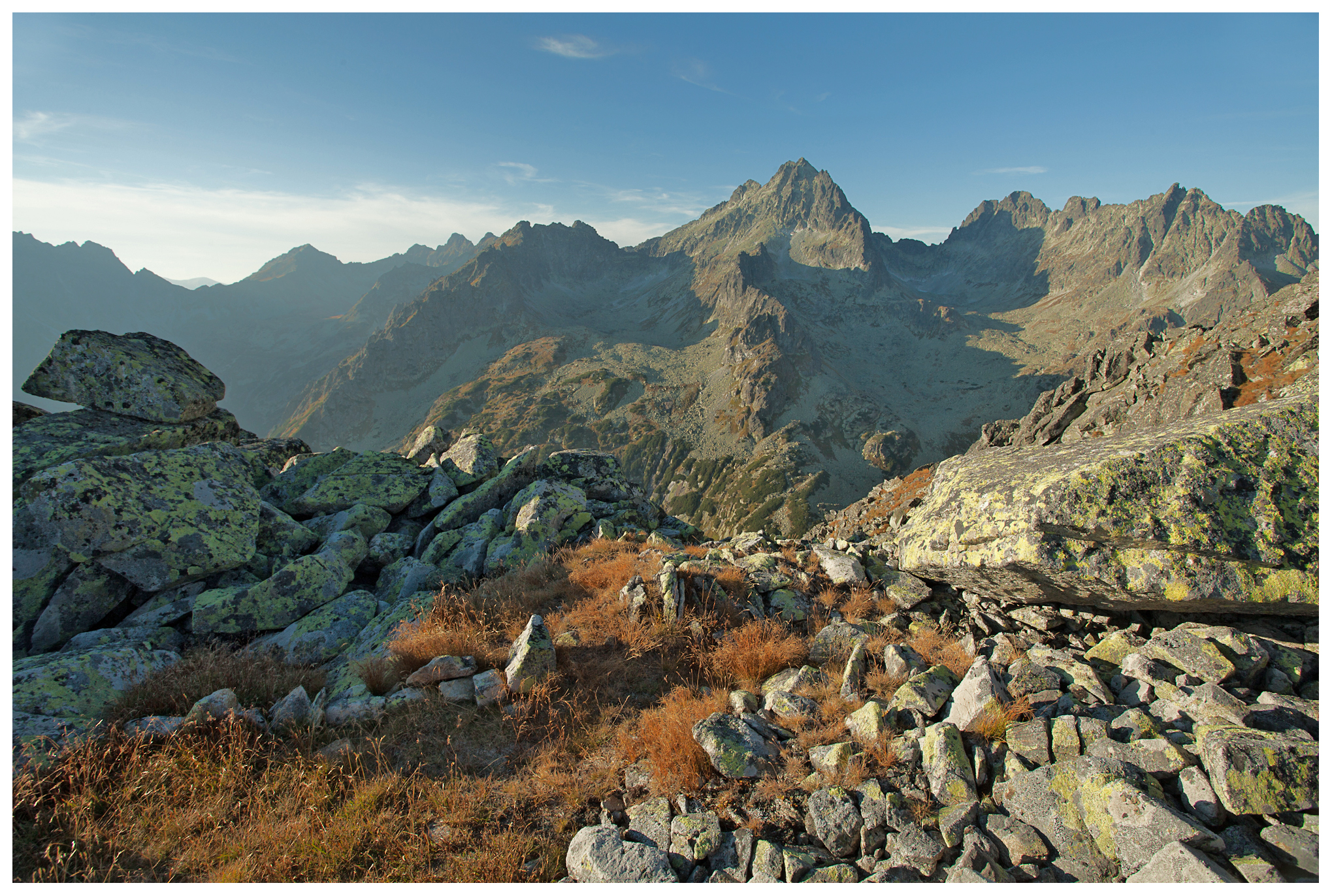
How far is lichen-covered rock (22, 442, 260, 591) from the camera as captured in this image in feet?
33.9

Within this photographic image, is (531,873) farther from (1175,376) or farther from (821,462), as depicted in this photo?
(821,462)

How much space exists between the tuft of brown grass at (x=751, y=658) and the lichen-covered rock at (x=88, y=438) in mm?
14981

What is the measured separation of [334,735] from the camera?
6.57 m

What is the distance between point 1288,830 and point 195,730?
10.5 meters

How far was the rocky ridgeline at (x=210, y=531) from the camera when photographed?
888 cm

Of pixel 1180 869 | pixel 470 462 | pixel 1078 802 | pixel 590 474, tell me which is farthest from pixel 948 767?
pixel 470 462

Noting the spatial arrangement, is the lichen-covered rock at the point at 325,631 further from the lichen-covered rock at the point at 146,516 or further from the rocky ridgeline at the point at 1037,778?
the rocky ridgeline at the point at 1037,778

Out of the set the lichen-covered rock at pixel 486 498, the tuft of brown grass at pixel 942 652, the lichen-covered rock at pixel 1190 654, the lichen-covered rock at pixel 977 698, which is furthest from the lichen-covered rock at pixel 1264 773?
the lichen-covered rock at pixel 486 498

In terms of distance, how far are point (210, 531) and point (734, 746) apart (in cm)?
1213

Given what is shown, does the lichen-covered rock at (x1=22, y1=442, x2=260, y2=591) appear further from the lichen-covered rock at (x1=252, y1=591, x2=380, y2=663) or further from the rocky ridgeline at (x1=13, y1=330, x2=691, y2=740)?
the lichen-covered rock at (x1=252, y1=591, x2=380, y2=663)

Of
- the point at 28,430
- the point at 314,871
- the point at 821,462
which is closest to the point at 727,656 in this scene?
the point at 314,871

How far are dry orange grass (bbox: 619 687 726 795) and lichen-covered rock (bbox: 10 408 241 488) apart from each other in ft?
48.2

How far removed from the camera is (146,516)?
1095cm

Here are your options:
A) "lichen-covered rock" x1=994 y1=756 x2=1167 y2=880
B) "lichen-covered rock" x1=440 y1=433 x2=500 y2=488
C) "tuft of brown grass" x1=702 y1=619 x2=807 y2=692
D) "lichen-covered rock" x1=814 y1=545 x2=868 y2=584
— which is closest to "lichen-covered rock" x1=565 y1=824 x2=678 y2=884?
"tuft of brown grass" x1=702 y1=619 x2=807 y2=692
